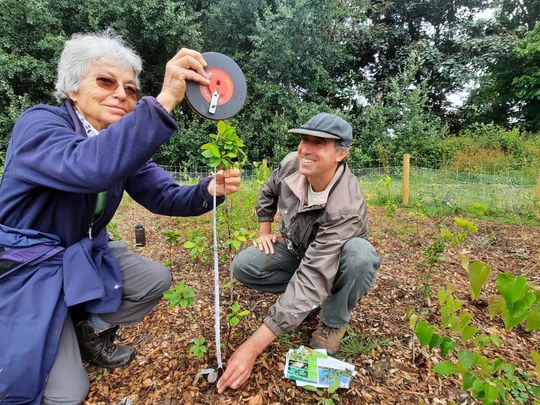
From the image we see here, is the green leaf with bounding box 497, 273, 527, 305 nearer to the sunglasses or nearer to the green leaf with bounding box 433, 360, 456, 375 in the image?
the green leaf with bounding box 433, 360, 456, 375

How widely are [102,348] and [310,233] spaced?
1339 mm

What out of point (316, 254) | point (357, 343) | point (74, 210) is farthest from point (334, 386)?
point (74, 210)

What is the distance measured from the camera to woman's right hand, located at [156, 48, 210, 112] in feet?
4.21

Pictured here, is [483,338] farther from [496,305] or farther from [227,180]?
[227,180]

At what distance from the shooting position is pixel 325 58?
1555cm

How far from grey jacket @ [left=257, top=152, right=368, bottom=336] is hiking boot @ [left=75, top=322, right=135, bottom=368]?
0.89 meters

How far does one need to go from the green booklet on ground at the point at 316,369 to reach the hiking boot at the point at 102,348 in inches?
36.8

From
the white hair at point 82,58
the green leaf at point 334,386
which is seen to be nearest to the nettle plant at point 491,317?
the green leaf at point 334,386

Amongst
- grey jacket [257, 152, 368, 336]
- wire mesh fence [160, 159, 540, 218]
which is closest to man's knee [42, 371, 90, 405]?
grey jacket [257, 152, 368, 336]

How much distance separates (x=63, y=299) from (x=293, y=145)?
1364cm

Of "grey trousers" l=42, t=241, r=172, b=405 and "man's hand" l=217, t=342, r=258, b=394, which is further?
"man's hand" l=217, t=342, r=258, b=394

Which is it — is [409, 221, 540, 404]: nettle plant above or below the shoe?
above

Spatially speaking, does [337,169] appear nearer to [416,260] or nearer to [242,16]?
[416,260]

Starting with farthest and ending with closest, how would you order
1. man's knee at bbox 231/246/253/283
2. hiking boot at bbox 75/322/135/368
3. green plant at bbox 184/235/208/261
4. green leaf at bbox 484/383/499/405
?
man's knee at bbox 231/246/253/283 → hiking boot at bbox 75/322/135/368 → green plant at bbox 184/235/208/261 → green leaf at bbox 484/383/499/405
